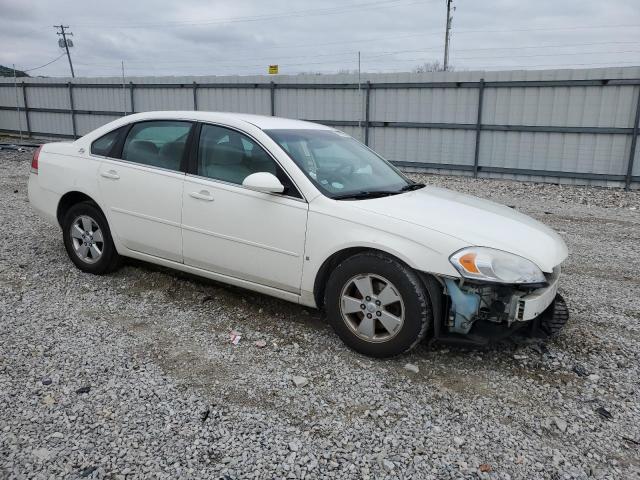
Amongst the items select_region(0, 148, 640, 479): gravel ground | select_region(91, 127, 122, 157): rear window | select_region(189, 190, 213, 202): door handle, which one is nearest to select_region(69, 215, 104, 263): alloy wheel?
select_region(0, 148, 640, 479): gravel ground

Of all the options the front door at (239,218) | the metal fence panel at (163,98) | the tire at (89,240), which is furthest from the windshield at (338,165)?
the metal fence panel at (163,98)

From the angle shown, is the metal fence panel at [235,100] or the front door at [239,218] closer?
the front door at [239,218]

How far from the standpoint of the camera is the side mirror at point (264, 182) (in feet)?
11.9

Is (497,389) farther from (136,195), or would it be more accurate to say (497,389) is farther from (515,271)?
(136,195)

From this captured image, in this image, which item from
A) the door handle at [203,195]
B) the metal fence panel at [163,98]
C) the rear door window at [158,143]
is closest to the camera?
the door handle at [203,195]

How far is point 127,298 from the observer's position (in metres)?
4.56

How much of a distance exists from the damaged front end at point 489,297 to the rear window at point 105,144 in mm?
3271

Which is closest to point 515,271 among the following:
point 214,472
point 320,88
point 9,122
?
point 214,472

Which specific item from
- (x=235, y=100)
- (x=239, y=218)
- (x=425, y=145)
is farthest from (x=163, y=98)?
(x=239, y=218)

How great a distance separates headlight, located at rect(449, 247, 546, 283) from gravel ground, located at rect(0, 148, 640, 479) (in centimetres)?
70

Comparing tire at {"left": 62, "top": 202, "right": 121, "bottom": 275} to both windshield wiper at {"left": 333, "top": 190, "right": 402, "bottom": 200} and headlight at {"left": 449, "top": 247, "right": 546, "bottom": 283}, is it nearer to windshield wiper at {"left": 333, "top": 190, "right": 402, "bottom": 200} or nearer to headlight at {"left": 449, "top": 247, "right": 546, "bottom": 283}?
windshield wiper at {"left": 333, "top": 190, "right": 402, "bottom": 200}

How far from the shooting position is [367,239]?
3.38 meters

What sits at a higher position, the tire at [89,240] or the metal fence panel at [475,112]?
the metal fence panel at [475,112]

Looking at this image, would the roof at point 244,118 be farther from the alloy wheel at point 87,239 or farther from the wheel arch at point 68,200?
the alloy wheel at point 87,239
